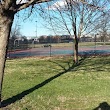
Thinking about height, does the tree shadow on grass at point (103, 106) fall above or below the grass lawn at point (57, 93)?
below

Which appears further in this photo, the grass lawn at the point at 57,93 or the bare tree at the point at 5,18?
the grass lawn at the point at 57,93

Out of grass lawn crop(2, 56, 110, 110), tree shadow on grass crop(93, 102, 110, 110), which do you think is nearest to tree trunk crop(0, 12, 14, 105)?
grass lawn crop(2, 56, 110, 110)

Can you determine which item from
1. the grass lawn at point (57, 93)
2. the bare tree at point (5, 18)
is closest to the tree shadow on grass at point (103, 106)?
the grass lawn at point (57, 93)

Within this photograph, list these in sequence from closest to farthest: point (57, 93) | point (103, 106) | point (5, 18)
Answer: point (5, 18)
point (103, 106)
point (57, 93)

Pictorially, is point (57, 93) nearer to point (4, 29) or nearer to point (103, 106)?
point (103, 106)

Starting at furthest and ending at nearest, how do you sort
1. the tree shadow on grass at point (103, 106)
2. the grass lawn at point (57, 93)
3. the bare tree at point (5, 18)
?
the grass lawn at point (57, 93), the tree shadow on grass at point (103, 106), the bare tree at point (5, 18)

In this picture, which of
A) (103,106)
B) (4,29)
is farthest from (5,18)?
(103,106)

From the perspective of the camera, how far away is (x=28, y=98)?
8836 mm

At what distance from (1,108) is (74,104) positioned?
6.39ft

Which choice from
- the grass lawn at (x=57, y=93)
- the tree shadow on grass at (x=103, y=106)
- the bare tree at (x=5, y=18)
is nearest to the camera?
the bare tree at (x=5, y=18)

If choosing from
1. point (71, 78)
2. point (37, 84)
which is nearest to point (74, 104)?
point (37, 84)

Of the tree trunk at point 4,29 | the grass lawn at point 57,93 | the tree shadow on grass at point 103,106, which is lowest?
the tree shadow on grass at point 103,106

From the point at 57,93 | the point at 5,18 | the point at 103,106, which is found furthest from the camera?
the point at 57,93

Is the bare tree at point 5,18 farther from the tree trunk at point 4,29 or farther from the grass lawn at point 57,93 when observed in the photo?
the grass lawn at point 57,93
